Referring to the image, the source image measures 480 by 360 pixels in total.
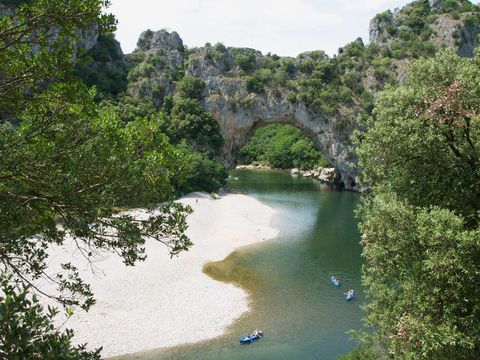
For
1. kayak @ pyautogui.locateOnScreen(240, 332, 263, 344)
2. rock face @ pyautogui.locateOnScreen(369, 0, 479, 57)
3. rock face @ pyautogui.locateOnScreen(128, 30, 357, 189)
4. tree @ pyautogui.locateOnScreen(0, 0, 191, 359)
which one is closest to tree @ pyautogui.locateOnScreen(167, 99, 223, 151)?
rock face @ pyautogui.locateOnScreen(128, 30, 357, 189)

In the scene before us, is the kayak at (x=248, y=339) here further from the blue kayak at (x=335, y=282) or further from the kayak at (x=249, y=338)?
the blue kayak at (x=335, y=282)

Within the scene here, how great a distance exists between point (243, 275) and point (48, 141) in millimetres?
22732

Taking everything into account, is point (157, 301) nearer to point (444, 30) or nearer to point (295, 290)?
point (295, 290)

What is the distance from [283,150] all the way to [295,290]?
7667 cm

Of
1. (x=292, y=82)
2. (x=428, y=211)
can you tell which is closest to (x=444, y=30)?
(x=292, y=82)

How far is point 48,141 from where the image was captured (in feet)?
24.4

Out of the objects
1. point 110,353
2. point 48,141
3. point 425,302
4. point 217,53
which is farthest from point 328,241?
point 217,53

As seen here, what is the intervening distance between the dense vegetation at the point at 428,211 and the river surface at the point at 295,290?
8.27 meters

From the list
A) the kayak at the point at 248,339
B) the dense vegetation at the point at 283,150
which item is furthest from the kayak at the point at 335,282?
the dense vegetation at the point at 283,150

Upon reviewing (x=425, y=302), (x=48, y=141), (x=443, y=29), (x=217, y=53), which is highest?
(x=443, y=29)

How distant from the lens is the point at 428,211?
1011cm

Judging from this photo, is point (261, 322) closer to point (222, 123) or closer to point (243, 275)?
point (243, 275)

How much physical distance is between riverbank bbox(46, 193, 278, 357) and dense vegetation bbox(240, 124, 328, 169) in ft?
196

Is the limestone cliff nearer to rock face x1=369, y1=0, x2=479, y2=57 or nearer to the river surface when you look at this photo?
rock face x1=369, y1=0, x2=479, y2=57
